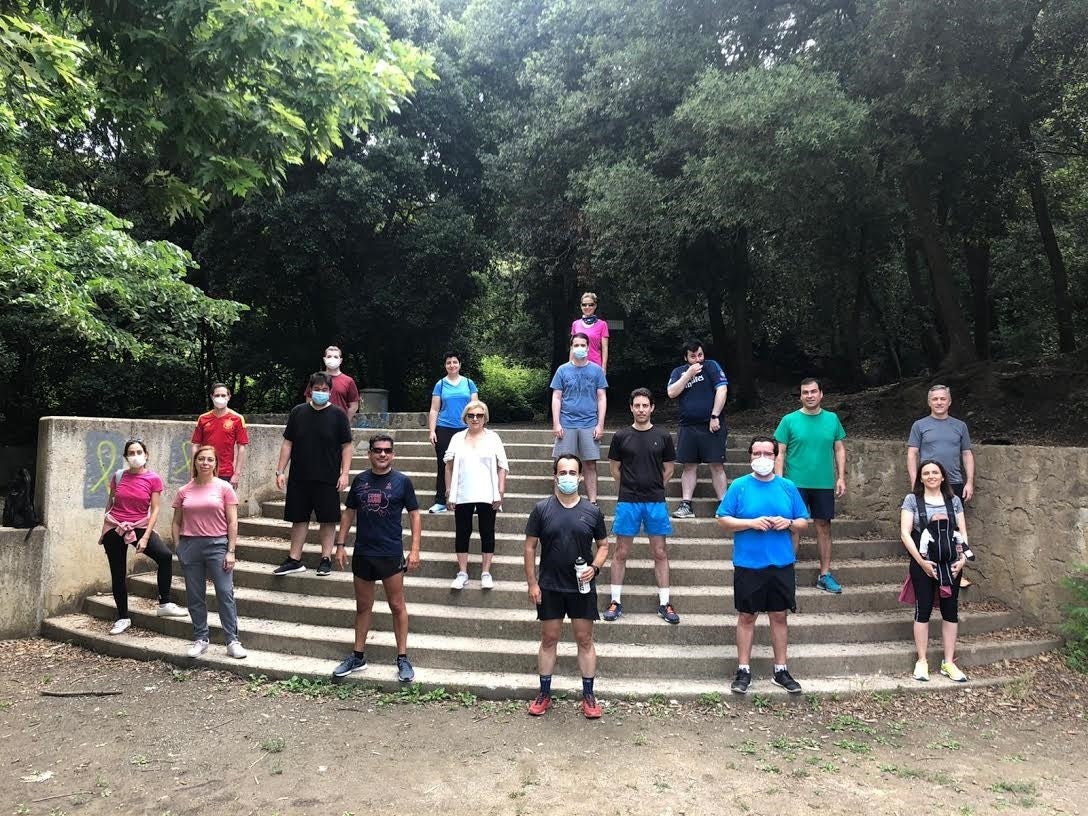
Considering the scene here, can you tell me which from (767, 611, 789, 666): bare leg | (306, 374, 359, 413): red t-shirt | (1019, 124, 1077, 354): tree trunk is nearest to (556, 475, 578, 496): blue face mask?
(767, 611, 789, 666): bare leg

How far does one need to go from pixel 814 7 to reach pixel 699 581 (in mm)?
8672

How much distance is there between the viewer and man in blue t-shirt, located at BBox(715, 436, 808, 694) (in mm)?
4789

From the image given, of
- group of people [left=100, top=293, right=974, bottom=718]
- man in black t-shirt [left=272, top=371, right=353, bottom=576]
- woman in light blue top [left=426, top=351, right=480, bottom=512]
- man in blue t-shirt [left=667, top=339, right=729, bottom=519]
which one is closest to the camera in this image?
group of people [left=100, top=293, right=974, bottom=718]

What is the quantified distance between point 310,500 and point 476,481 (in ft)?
5.65

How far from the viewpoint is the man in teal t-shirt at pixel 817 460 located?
6098mm

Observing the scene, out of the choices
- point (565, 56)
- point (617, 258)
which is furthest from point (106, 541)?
point (565, 56)

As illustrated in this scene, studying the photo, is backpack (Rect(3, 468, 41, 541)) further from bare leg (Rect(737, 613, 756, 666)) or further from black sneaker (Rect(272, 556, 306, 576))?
bare leg (Rect(737, 613, 756, 666))

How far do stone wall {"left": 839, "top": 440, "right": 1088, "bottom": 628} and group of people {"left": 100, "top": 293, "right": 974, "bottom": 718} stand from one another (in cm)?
64

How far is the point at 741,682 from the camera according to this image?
486 centimetres

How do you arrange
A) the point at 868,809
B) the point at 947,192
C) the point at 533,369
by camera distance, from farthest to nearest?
the point at 533,369 < the point at 947,192 < the point at 868,809

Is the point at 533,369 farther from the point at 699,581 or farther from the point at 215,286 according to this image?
the point at 699,581

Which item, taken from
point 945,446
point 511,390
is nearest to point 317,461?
point 945,446

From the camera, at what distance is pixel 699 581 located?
6.29 meters

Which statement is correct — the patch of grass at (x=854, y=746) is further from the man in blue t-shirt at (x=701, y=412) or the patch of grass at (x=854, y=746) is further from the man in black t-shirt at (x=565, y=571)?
the man in blue t-shirt at (x=701, y=412)
